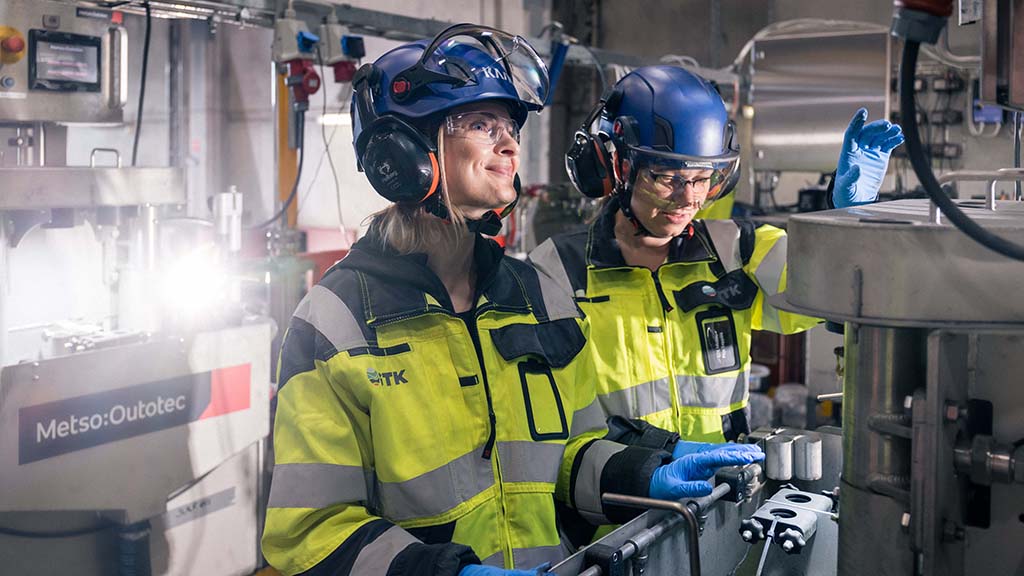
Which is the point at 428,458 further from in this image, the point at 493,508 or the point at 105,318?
the point at 105,318

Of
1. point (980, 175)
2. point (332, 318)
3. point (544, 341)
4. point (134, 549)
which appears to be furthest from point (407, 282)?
A: point (134, 549)

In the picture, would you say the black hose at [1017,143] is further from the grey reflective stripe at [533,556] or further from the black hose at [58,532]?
the black hose at [58,532]

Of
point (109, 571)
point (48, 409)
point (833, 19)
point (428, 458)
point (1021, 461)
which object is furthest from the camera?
point (833, 19)

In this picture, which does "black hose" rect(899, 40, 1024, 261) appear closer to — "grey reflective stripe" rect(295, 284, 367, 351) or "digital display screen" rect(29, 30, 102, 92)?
"grey reflective stripe" rect(295, 284, 367, 351)

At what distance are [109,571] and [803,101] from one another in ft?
14.1

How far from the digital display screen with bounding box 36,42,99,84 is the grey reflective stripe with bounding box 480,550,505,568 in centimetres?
206

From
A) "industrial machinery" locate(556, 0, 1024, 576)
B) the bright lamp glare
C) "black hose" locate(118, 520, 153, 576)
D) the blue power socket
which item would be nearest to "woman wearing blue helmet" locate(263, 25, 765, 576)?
"industrial machinery" locate(556, 0, 1024, 576)

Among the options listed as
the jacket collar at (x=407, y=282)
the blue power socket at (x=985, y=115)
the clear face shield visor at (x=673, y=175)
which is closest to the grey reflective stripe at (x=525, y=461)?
the jacket collar at (x=407, y=282)

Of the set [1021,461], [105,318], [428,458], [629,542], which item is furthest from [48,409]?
[1021,461]

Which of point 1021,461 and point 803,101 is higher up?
point 803,101

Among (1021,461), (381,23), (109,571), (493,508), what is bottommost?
(109,571)

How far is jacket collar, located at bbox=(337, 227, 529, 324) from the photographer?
1437mm

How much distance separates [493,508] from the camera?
1.47 m

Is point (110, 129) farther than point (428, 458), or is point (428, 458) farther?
point (110, 129)
